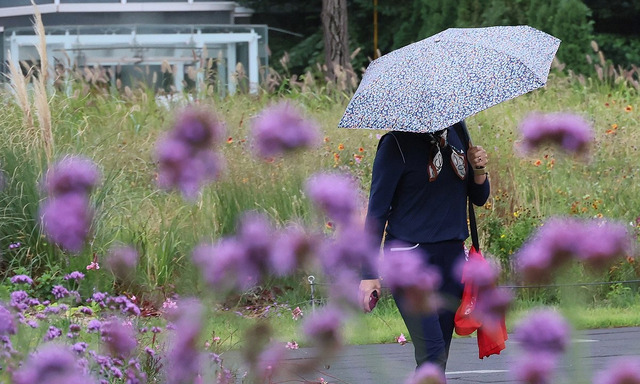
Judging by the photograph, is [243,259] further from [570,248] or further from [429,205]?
[429,205]

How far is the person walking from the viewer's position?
4.88 meters

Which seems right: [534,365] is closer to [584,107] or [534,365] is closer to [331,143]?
[331,143]

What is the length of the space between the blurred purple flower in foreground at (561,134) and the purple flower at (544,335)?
629 millimetres

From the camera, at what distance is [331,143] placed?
12.9 metres

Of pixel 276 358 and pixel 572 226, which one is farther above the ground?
Answer: pixel 572 226

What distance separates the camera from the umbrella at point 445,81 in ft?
15.9

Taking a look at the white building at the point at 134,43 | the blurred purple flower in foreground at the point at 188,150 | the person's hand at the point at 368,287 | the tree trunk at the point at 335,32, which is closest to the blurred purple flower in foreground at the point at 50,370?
the blurred purple flower in foreground at the point at 188,150

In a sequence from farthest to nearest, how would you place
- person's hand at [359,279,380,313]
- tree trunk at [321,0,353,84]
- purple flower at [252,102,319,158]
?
tree trunk at [321,0,353,84]
person's hand at [359,279,380,313]
purple flower at [252,102,319,158]

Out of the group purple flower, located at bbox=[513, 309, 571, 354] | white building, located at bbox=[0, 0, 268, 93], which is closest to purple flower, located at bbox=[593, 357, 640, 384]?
purple flower, located at bbox=[513, 309, 571, 354]

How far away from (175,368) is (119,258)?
0.50m

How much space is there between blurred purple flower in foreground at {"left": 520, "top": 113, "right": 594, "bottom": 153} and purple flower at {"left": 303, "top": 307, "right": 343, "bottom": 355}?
619mm

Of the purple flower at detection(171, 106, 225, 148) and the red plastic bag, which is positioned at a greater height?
the purple flower at detection(171, 106, 225, 148)

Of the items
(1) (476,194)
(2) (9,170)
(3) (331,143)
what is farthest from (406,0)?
(1) (476,194)

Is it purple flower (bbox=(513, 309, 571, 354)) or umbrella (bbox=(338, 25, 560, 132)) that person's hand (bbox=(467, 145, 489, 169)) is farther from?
purple flower (bbox=(513, 309, 571, 354))
